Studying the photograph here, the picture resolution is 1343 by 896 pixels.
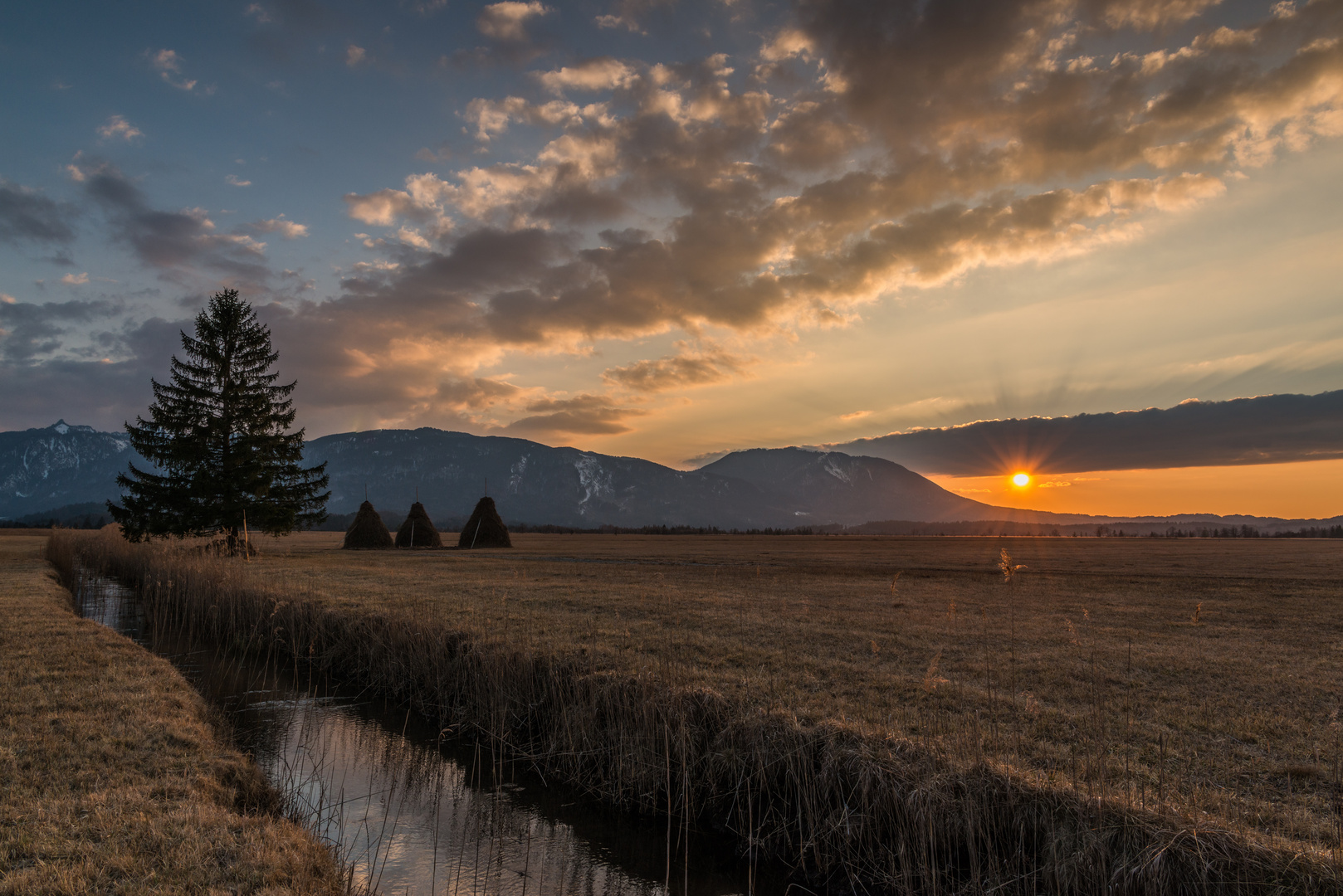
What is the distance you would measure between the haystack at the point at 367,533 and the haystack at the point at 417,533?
1.06 metres

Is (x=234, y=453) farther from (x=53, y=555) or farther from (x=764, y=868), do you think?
(x=764, y=868)

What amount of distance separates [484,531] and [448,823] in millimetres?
45518

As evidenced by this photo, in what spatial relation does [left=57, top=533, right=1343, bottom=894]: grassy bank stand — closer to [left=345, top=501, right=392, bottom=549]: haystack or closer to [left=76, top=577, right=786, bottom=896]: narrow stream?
[left=76, top=577, right=786, bottom=896]: narrow stream

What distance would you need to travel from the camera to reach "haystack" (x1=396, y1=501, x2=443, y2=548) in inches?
1844

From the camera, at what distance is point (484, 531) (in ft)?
165

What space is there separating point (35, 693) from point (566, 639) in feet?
22.1

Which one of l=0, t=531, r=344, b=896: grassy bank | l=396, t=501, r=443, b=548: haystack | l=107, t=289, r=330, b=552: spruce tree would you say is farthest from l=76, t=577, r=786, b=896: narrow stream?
l=396, t=501, r=443, b=548: haystack

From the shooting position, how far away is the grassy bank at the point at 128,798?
414cm

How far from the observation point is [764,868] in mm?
6016

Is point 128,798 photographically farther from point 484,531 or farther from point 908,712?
point 484,531

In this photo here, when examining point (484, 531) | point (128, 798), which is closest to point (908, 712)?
point (128, 798)

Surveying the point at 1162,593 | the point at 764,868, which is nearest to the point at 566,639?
the point at 764,868

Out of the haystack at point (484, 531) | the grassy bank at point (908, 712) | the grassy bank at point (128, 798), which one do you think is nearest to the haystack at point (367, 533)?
the haystack at point (484, 531)

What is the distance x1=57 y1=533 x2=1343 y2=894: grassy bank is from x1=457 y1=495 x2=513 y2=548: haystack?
31405 mm
